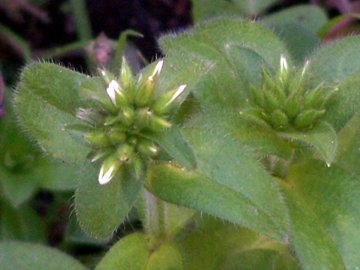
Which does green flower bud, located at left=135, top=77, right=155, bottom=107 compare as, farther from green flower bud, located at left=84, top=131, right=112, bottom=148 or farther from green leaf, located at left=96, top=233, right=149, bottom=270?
green leaf, located at left=96, top=233, right=149, bottom=270

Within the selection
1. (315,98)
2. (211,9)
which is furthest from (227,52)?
(211,9)

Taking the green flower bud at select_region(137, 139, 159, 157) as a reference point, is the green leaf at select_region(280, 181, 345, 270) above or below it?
below

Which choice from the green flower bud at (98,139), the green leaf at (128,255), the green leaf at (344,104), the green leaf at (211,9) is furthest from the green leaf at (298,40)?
the green flower bud at (98,139)

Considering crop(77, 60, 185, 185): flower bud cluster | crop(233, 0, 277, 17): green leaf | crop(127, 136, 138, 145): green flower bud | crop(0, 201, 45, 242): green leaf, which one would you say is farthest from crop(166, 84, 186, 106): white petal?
crop(233, 0, 277, 17): green leaf

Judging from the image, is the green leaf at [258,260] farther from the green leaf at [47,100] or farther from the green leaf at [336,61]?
the green leaf at [47,100]


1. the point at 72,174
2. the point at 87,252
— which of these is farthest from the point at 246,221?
the point at 87,252
